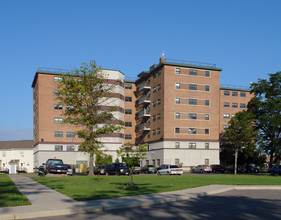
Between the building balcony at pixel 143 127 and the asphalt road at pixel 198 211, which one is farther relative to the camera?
the building balcony at pixel 143 127

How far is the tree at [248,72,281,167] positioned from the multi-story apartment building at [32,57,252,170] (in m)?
8.34

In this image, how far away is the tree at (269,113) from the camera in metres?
57.4

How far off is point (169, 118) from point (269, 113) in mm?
18099

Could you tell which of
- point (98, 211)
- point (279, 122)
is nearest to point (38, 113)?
point (279, 122)

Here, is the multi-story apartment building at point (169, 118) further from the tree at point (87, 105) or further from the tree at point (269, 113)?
the tree at point (87, 105)

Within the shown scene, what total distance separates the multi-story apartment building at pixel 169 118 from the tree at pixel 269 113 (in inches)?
328

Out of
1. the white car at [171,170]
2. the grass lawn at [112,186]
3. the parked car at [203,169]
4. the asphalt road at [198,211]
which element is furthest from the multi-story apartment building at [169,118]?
the asphalt road at [198,211]

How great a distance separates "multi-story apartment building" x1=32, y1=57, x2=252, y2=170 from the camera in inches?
2601

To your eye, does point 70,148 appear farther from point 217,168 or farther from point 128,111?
point 217,168

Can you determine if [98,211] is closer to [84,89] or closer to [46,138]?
[84,89]

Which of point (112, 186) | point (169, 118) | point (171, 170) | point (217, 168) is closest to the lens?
point (112, 186)

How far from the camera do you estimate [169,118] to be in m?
65.8

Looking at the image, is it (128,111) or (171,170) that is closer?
(171,170)

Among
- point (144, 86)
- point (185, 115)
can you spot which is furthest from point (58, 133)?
point (185, 115)
